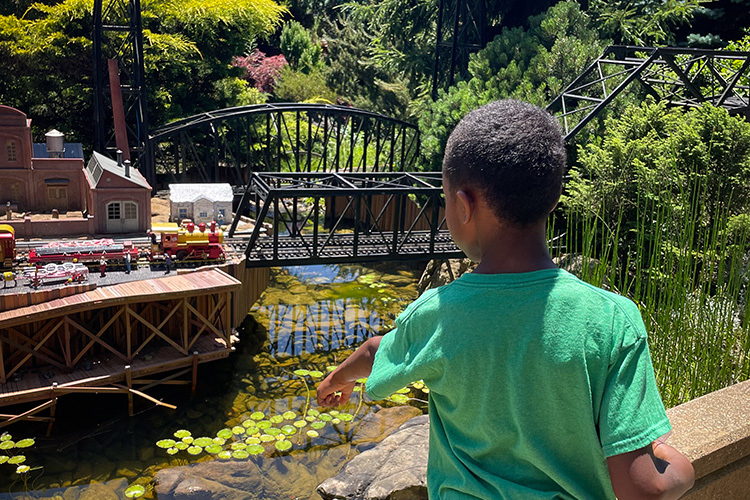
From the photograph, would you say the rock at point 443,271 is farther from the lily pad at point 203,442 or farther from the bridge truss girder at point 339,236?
the lily pad at point 203,442

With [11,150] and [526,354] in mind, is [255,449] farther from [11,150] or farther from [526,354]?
[11,150]

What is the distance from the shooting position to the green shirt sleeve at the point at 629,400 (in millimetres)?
1584

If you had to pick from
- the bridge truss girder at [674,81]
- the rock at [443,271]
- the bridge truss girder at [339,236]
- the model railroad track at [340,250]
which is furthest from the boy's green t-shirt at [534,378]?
the rock at [443,271]

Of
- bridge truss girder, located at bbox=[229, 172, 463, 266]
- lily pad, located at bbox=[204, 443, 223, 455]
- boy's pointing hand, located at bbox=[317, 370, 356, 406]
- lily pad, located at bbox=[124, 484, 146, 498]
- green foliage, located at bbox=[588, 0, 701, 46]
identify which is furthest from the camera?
green foliage, located at bbox=[588, 0, 701, 46]

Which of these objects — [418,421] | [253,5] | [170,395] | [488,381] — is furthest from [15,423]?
[253,5]

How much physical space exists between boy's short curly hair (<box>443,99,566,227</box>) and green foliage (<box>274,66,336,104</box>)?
36014mm

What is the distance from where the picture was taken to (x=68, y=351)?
41.3ft

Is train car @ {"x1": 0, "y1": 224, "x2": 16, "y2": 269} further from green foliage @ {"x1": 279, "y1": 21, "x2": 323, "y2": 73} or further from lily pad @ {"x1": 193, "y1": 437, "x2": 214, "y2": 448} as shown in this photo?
green foliage @ {"x1": 279, "y1": 21, "x2": 323, "y2": 73}

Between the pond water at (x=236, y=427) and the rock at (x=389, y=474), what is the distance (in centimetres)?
216

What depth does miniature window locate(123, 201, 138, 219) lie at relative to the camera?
1705 cm

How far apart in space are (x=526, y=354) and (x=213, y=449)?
36.3 feet

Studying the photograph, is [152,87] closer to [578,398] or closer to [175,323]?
[175,323]

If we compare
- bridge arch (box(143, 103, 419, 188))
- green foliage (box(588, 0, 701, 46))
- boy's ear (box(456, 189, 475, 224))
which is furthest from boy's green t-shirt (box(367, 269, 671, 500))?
green foliage (box(588, 0, 701, 46))

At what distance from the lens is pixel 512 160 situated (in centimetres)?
166
